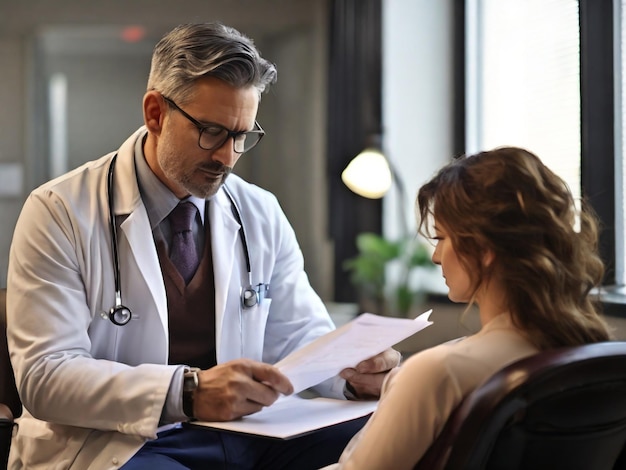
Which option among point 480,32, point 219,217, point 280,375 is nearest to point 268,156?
point 480,32

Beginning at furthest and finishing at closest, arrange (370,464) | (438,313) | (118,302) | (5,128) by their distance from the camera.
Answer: (5,128) → (438,313) → (118,302) → (370,464)

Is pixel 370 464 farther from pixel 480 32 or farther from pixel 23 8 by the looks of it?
pixel 23 8

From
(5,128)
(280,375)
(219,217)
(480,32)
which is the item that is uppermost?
(480,32)

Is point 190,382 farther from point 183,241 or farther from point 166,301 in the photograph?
point 183,241

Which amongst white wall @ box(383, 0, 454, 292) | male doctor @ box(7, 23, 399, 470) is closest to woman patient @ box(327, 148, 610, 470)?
male doctor @ box(7, 23, 399, 470)

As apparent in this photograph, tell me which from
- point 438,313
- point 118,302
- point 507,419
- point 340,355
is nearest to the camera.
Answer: point 507,419

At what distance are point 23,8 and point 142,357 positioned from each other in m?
2.54

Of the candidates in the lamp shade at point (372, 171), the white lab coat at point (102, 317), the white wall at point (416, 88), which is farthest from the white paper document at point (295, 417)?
the white wall at point (416, 88)

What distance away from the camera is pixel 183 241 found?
6.27 feet

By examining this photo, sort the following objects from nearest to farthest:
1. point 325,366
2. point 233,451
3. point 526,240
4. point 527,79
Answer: point 526,240, point 325,366, point 233,451, point 527,79

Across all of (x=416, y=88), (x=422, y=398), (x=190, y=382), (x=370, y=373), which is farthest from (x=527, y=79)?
(x=422, y=398)

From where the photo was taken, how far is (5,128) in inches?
147

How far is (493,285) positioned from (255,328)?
866 millimetres

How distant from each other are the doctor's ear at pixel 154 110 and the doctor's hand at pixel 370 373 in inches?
27.7
